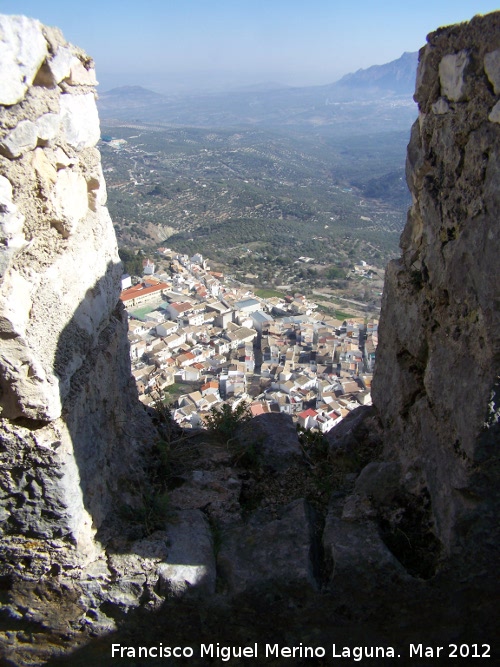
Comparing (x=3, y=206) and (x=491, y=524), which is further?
(x=491, y=524)

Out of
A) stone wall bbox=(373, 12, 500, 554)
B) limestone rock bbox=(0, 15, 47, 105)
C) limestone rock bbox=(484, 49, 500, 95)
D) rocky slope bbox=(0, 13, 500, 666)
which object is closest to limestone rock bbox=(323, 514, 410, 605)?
rocky slope bbox=(0, 13, 500, 666)

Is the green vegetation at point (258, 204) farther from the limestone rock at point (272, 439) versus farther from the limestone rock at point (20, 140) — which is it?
the limestone rock at point (20, 140)

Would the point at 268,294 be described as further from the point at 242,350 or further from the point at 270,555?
the point at 270,555

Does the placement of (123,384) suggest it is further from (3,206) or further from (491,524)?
(491,524)

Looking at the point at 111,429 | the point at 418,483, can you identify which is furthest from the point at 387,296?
the point at 111,429

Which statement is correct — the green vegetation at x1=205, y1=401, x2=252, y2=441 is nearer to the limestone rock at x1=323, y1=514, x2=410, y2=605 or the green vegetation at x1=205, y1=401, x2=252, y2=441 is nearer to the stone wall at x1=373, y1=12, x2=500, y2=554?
the stone wall at x1=373, y1=12, x2=500, y2=554

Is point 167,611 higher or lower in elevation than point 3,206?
lower
